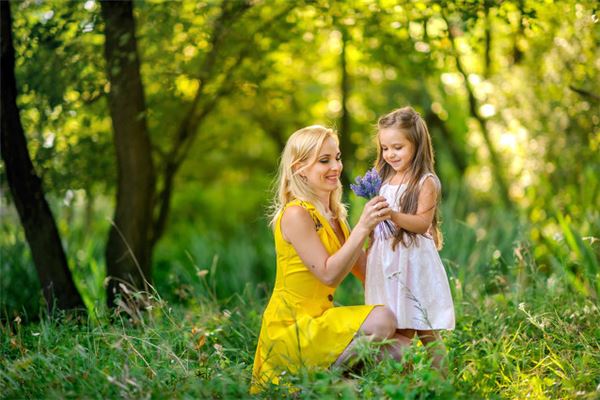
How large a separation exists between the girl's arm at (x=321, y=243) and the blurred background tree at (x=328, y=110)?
0.61 metres

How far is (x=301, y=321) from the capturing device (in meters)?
3.34

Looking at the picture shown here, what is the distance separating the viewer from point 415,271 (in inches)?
135

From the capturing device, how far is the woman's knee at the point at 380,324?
10.8ft

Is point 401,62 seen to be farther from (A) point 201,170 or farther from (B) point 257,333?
(A) point 201,170

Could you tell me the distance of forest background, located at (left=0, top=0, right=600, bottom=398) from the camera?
3545 mm

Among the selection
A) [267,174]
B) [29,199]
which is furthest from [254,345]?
[29,199]

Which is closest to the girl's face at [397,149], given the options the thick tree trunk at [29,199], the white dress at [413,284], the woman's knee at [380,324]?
the white dress at [413,284]

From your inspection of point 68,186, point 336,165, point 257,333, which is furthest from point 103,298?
point 336,165

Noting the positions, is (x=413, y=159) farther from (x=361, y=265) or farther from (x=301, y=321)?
(x=301, y=321)

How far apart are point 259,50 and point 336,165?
2709mm

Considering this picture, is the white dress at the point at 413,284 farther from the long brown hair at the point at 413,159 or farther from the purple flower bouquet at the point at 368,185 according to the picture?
the purple flower bouquet at the point at 368,185

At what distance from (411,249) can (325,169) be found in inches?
20.7

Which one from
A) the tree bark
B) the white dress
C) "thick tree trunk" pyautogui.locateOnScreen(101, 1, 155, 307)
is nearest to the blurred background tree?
the tree bark

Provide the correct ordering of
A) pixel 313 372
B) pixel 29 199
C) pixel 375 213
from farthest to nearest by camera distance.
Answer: pixel 29 199 → pixel 375 213 → pixel 313 372
